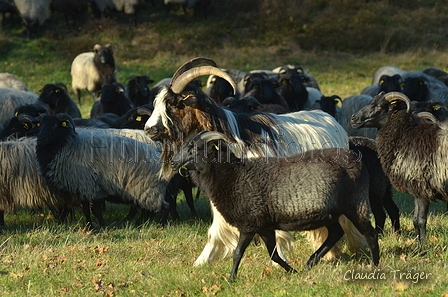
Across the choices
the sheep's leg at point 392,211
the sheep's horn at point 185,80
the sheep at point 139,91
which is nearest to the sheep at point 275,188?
the sheep's horn at point 185,80

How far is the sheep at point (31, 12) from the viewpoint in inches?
1021

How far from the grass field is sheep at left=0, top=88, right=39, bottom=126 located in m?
Result: 4.27

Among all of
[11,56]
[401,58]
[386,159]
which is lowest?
[401,58]

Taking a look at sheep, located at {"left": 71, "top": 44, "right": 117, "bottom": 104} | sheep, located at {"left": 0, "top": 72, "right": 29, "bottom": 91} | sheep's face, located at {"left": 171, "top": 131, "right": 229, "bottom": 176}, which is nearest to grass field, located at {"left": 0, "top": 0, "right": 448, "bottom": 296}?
sheep, located at {"left": 71, "top": 44, "right": 117, "bottom": 104}

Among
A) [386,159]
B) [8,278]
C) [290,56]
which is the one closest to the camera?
[8,278]

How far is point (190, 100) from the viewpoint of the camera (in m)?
5.44

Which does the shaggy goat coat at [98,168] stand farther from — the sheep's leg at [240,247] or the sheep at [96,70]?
the sheep at [96,70]

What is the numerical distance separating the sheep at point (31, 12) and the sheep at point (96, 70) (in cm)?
803

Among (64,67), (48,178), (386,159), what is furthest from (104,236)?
(64,67)

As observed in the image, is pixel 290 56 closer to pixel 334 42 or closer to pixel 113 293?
pixel 334 42

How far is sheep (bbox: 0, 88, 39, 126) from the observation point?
12.3 metres

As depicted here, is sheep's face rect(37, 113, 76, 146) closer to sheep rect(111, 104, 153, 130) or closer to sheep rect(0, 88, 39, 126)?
sheep rect(111, 104, 153, 130)

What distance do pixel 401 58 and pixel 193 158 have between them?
21.9 meters

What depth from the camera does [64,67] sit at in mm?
23609
